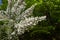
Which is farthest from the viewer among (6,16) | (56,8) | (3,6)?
(3,6)

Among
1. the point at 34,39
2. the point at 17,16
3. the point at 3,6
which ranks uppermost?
the point at 17,16

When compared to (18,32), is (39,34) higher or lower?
lower

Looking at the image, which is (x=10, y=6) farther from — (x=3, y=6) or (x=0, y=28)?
(x=3, y=6)

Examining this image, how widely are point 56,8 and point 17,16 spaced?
12.5 feet

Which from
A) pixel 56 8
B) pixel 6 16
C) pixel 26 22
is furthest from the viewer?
pixel 56 8

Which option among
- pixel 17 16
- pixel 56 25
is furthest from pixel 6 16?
pixel 56 25

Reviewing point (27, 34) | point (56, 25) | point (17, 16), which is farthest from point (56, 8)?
point (17, 16)

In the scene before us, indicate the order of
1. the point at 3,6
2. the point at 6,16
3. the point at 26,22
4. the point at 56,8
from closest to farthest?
the point at 26,22, the point at 6,16, the point at 56,8, the point at 3,6

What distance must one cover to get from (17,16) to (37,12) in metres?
3.87

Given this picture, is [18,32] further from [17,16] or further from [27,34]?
[27,34]

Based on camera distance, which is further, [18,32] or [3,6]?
[3,6]

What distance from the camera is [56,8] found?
1739 cm

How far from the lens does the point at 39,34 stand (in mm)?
17703

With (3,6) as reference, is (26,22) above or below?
above
